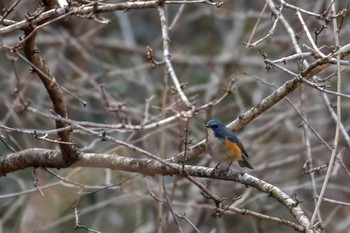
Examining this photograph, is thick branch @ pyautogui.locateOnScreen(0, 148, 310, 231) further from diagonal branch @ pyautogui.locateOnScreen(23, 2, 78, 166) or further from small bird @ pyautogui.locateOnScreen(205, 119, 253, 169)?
small bird @ pyautogui.locateOnScreen(205, 119, 253, 169)

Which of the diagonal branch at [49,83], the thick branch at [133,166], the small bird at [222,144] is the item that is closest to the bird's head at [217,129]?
the small bird at [222,144]

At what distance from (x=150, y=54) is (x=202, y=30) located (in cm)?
762

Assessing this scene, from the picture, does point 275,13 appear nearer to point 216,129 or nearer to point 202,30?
point 216,129

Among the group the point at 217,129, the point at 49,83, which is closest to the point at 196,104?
the point at 217,129

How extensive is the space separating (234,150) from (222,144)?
0.40 feet

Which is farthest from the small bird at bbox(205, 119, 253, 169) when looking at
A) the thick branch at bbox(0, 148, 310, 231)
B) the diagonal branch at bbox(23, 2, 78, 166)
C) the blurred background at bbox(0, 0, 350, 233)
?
the blurred background at bbox(0, 0, 350, 233)

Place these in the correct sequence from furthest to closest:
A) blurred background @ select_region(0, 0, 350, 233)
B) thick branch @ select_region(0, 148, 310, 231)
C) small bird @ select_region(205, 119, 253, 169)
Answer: blurred background @ select_region(0, 0, 350, 233) < small bird @ select_region(205, 119, 253, 169) < thick branch @ select_region(0, 148, 310, 231)

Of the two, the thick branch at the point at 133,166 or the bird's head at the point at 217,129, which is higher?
the bird's head at the point at 217,129

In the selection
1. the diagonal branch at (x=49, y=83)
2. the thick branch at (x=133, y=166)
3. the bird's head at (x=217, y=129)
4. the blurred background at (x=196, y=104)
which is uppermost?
the blurred background at (x=196, y=104)

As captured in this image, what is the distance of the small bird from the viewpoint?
4.57 m

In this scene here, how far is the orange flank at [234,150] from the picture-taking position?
15.1ft

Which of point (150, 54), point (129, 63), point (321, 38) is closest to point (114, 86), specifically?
point (129, 63)

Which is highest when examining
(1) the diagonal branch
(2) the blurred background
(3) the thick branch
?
(2) the blurred background

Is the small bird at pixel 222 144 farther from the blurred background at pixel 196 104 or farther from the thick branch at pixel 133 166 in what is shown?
the blurred background at pixel 196 104
